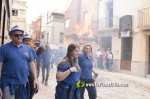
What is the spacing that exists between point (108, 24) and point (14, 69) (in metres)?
17.7

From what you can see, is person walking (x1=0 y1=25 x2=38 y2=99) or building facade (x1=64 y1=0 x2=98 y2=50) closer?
person walking (x1=0 y1=25 x2=38 y2=99)

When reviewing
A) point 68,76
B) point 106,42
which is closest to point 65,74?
point 68,76

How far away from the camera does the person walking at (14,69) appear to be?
3.26 meters

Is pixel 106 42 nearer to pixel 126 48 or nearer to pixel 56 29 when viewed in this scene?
pixel 126 48

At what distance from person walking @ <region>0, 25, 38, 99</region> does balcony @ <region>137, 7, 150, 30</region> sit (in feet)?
40.7

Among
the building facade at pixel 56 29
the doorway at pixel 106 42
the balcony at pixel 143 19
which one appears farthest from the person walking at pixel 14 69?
the building facade at pixel 56 29

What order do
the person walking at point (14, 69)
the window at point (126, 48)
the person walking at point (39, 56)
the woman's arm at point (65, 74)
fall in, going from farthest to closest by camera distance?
the window at point (126, 48), the person walking at point (39, 56), the woman's arm at point (65, 74), the person walking at point (14, 69)

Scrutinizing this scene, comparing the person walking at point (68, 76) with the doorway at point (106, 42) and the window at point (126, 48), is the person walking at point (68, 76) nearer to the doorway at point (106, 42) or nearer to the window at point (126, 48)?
the window at point (126, 48)

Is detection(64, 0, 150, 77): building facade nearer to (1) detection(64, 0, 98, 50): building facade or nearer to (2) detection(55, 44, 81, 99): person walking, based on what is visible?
(1) detection(64, 0, 98, 50): building facade

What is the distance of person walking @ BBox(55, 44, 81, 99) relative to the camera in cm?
342

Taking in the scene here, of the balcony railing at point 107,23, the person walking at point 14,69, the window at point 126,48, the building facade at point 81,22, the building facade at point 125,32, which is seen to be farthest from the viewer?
the building facade at point 81,22

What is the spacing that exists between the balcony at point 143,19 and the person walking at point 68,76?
39.4 ft

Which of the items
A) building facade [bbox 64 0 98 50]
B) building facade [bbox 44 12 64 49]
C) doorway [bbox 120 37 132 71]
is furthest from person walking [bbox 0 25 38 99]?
building facade [bbox 44 12 64 49]

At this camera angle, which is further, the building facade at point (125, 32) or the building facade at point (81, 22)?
the building facade at point (81, 22)
